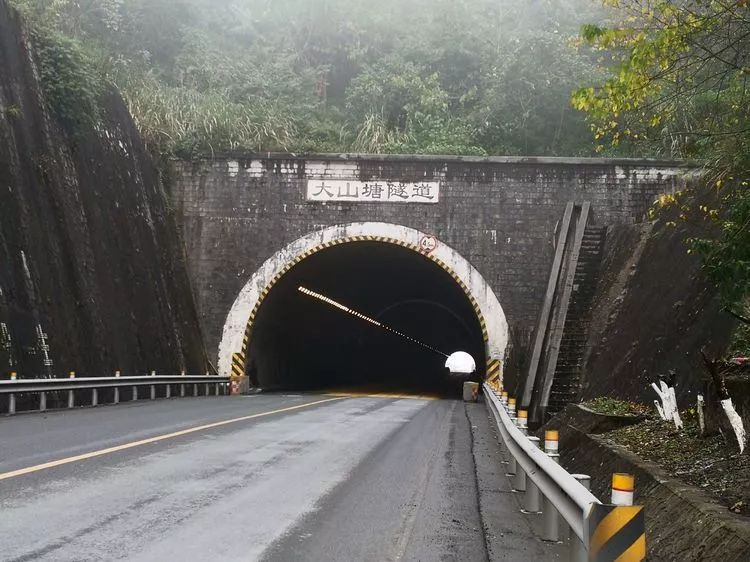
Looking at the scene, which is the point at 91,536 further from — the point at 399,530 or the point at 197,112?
the point at 197,112

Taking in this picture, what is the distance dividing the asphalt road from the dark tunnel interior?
13.0 m

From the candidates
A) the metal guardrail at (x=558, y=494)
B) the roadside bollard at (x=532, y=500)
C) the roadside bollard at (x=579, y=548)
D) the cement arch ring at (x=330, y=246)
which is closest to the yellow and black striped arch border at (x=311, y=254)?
the cement arch ring at (x=330, y=246)

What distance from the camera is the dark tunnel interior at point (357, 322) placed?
23.9 metres

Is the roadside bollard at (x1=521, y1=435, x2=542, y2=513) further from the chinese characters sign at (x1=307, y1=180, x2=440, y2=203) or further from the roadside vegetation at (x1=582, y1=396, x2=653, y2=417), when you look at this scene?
the chinese characters sign at (x1=307, y1=180, x2=440, y2=203)

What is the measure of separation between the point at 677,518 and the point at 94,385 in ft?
36.4

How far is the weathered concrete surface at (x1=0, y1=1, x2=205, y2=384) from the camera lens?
1334 cm

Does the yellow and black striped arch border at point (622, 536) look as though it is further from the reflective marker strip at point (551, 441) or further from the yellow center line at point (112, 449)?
the yellow center line at point (112, 449)

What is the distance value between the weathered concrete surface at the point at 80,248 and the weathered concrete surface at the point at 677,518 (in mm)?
9418

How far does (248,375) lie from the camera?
73.6 feet

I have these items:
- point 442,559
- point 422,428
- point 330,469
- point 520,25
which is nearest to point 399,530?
point 442,559

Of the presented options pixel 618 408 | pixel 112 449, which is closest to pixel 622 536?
pixel 112 449

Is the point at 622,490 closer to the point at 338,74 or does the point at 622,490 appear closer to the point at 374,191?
the point at 374,191

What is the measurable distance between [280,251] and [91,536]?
684 inches

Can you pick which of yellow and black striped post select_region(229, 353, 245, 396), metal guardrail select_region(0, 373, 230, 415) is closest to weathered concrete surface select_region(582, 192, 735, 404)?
metal guardrail select_region(0, 373, 230, 415)
